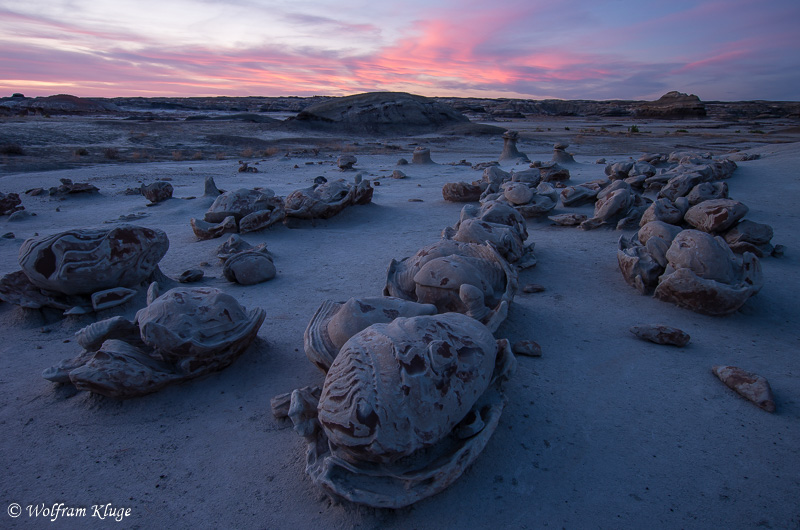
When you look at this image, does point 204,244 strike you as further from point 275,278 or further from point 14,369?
point 14,369

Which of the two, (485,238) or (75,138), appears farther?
(75,138)

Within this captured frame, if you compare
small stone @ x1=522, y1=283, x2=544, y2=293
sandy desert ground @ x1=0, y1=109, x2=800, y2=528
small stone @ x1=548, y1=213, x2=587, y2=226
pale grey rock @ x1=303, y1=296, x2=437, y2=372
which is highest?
pale grey rock @ x1=303, y1=296, x2=437, y2=372

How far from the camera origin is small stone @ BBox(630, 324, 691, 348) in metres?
2.85

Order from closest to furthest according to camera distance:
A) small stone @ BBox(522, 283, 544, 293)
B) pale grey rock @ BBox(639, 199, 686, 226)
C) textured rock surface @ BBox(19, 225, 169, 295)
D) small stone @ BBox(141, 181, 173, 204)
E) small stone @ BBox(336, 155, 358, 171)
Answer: textured rock surface @ BBox(19, 225, 169, 295), small stone @ BBox(522, 283, 544, 293), pale grey rock @ BBox(639, 199, 686, 226), small stone @ BBox(141, 181, 173, 204), small stone @ BBox(336, 155, 358, 171)

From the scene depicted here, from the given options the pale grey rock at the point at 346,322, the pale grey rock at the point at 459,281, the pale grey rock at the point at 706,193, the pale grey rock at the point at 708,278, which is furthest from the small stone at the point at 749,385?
the pale grey rock at the point at 706,193

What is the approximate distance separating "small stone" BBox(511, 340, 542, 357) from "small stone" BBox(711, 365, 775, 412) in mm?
970

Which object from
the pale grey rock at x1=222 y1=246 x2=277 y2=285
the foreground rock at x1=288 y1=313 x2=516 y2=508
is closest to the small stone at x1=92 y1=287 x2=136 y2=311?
the pale grey rock at x1=222 y1=246 x2=277 y2=285

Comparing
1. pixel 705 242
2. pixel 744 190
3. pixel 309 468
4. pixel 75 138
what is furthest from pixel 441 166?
pixel 75 138

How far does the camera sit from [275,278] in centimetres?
430

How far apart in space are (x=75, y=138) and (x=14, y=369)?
1704cm

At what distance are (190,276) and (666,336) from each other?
155 inches

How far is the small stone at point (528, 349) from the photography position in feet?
9.05

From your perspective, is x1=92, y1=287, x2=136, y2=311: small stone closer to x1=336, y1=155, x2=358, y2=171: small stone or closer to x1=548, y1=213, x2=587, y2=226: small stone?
x1=548, y1=213, x2=587, y2=226: small stone

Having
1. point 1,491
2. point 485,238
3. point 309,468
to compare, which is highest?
point 485,238
